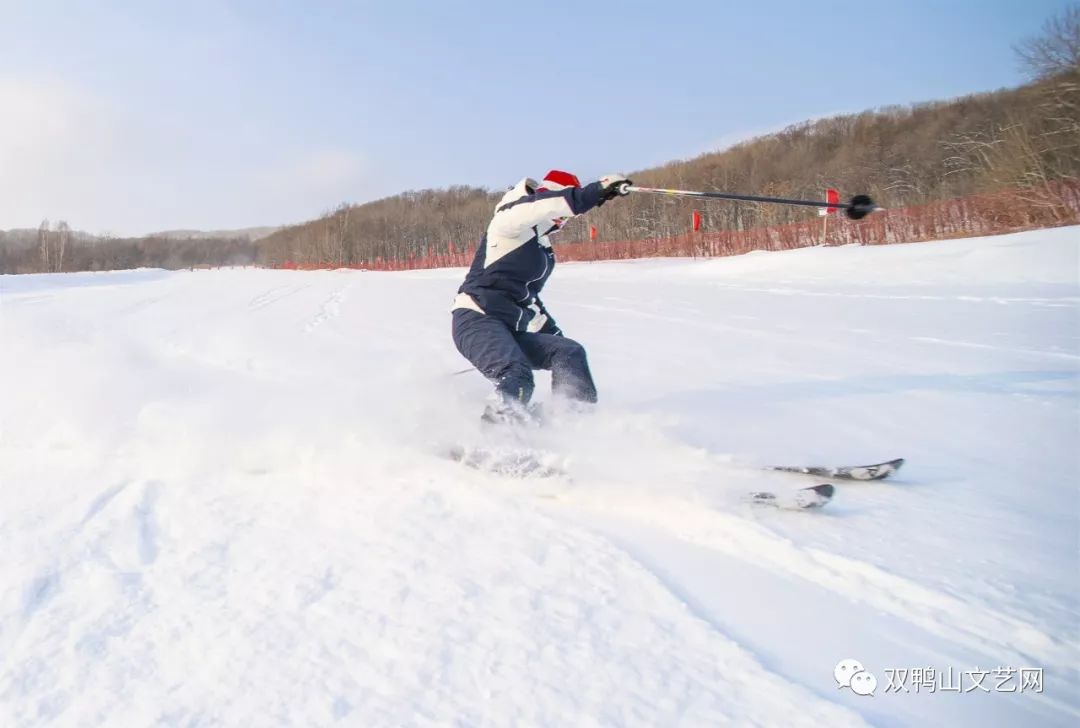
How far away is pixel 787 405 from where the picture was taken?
4.54m

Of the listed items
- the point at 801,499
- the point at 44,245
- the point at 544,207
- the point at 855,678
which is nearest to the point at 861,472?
the point at 801,499

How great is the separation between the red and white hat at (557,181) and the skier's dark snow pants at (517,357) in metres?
0.83

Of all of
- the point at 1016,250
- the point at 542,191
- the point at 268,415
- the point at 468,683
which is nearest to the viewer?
the point at 468,683

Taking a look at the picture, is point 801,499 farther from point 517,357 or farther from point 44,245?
point 44,245

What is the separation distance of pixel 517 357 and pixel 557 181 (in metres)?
0.99

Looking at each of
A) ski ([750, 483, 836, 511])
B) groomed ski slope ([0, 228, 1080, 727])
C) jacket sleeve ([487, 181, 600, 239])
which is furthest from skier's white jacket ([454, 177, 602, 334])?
ski ([750, 483, 836, 511])

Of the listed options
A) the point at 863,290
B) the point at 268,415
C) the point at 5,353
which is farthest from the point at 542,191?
the point at 863,290

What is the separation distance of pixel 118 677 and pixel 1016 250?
1540cm

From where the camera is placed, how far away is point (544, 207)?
334 cm

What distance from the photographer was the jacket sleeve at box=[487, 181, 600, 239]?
129 inches

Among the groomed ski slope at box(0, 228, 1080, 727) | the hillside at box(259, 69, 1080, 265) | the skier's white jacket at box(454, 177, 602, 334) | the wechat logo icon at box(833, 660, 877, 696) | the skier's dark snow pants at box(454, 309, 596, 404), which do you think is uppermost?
the hillside at box(259, 69, 1080, 265)

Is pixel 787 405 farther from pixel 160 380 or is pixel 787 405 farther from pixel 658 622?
pixel 160 380

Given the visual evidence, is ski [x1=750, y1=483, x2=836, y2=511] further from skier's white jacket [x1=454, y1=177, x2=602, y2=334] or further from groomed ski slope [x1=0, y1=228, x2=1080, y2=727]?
skier's white jacket [x1=454, y1=177, x2=602, y2=334]

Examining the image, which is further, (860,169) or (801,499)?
(860,169)
